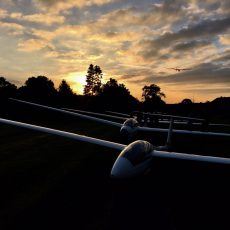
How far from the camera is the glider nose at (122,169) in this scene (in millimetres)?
11812

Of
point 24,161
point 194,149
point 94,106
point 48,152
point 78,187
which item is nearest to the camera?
point 78,187

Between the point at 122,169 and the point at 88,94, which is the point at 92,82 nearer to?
the point at 88,94

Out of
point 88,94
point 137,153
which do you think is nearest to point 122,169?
point 137,153

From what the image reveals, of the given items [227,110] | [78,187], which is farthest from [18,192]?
[227,110]

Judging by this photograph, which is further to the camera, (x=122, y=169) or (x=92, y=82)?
(x=92, y=82)

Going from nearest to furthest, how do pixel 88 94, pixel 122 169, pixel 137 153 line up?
pixel 122 169 < pixel 137 153 < pixel 88 94

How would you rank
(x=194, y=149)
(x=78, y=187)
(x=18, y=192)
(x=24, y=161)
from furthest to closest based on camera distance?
1. (x=194, y=149)
2. (x=24, y=161)
3. (x=78, y=187)
4. (x=18, y=192)

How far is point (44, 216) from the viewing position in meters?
9.84

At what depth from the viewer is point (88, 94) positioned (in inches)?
5285

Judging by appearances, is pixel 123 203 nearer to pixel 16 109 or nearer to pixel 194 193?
pixel 194 193

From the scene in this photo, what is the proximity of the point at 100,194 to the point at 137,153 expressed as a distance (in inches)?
101

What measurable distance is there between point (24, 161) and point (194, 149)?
45.3 feet

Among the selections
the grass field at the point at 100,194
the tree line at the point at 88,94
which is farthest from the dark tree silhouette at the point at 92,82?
the grass field at the point at 100,194

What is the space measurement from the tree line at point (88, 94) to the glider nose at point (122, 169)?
50378 mm
